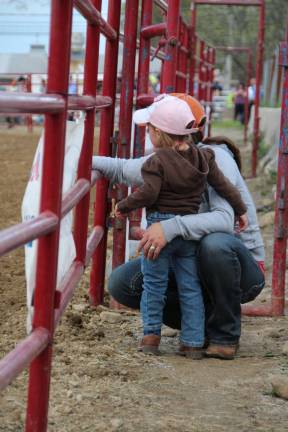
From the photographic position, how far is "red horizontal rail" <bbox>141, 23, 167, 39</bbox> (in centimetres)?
481

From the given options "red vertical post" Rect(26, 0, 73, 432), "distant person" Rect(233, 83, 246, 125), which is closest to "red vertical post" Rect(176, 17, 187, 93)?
"red vertical post" Rect(26, 0, 73, 432)

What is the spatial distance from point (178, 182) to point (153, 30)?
57.1 inches

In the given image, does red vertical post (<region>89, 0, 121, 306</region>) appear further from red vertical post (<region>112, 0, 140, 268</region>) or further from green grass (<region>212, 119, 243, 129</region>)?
green grass (<region>212, 119, 243, 129</region>)

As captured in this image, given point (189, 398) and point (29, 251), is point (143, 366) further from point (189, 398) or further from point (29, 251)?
point (29, 251)

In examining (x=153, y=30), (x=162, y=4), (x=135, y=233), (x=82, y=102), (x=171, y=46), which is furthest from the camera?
(x=162, y=4)

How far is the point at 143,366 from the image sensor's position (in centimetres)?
375

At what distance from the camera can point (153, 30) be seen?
15.9 feet

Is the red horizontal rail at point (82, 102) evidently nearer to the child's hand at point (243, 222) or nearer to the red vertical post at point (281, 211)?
the child's hand at point (243, 222)

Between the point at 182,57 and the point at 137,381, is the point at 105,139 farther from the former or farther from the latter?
the point at 182,57

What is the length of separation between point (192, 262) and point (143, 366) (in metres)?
0.46

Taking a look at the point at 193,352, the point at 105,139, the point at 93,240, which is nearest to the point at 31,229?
the point at 193,352

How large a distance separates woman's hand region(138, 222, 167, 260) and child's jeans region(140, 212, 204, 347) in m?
0.07

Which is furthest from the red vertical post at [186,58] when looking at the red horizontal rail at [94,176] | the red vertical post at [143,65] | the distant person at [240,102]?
the distant person at [240,102]

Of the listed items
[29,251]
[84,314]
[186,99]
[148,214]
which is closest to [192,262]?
[148,214]
